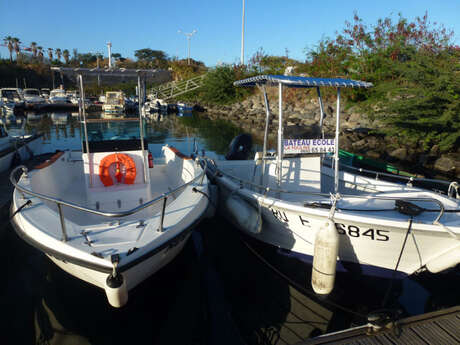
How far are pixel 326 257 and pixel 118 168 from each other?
4.17m

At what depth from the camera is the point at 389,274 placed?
5.21 meters

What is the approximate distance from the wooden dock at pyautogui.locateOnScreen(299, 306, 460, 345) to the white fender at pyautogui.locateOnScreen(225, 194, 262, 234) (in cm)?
252

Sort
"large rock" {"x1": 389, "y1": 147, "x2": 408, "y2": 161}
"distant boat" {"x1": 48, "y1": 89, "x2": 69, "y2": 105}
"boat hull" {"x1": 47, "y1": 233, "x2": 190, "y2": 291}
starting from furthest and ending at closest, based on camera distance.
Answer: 1. "distant boat" {"x1": 48, "y1": 89, "x2": 69, "y2": 105}
2. "large rock" {"x1": 389, "y1": 147, "x2": 408, "y2": 161}
3. "boat hull" {"x1": 47, "y1": 233, "x2": 190, "y2": 291}

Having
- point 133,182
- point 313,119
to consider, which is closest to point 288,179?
point 133,182

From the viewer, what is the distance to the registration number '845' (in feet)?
15.8

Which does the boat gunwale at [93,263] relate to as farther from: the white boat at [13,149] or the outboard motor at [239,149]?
the white boat at [13,149]

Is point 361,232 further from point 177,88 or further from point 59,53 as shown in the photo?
point 59,53

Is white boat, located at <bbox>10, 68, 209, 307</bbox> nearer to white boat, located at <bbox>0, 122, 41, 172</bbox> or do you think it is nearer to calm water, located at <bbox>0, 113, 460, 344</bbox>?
calm water, located at <bbox>0, 113, 460, 344</bbox>

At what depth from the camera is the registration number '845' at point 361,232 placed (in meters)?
4.82

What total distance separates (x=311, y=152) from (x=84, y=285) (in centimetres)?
496

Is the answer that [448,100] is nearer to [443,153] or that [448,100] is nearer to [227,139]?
[443,153]

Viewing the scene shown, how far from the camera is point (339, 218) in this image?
4848mm

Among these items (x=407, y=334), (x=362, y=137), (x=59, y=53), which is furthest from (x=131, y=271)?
(x=59, y=53)

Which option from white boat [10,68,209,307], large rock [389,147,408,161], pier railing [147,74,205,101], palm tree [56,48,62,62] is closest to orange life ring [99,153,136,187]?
white boat [10,68,209,307]
